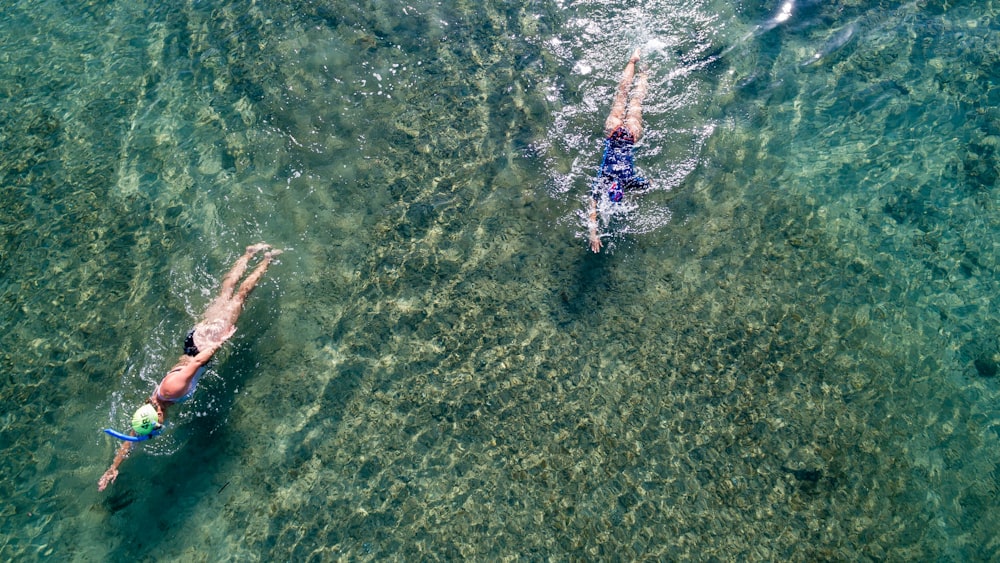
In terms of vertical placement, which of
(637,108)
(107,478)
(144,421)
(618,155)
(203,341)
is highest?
(637,108)

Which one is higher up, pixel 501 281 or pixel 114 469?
pixel 501 281

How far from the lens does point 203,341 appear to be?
723cm

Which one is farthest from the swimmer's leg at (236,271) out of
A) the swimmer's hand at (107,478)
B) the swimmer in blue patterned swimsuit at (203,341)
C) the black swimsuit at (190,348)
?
the swimmer's hand at (107,478)

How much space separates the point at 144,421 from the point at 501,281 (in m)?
4.06

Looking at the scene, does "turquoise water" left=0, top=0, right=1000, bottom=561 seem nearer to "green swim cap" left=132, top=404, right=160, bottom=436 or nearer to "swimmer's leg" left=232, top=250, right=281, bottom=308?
"swimmer's leg" left=232, top=250, right=281, bottom=308

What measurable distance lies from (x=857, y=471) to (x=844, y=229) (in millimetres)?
2976

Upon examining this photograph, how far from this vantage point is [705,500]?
6598 mm

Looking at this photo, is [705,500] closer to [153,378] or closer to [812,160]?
[812,160]

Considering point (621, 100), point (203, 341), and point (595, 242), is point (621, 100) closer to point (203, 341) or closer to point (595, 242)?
point (595, 242)

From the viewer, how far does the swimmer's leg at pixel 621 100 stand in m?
8.39

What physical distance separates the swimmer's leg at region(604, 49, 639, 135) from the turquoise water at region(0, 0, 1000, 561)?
22cm

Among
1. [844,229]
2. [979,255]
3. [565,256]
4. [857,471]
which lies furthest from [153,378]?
[979,255]

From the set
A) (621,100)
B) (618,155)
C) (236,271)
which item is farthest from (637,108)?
(236,271)

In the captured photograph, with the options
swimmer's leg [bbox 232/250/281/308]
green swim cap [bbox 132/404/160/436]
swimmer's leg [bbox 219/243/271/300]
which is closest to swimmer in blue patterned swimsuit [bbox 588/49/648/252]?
swimmer's leg [bbox 232/250/281/308]
